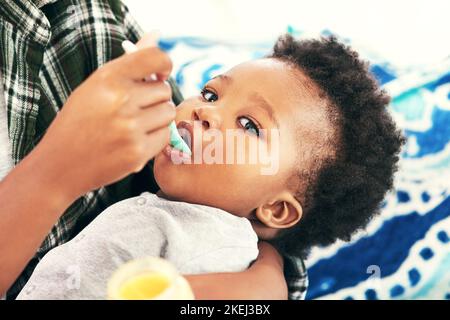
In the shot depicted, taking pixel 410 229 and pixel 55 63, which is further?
pixel 410 229

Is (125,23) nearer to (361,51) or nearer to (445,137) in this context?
(361,51)

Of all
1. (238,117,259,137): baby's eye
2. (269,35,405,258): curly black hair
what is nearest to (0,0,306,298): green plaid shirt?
(269,35,405,258): curly black hair

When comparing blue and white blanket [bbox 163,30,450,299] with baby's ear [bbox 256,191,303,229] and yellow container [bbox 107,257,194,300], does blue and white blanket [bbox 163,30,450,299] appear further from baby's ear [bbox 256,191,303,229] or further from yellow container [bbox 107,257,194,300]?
yellow container [bbox 107,257,194,300]

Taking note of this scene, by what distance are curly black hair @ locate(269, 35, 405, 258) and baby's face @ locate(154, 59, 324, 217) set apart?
0.15 ft

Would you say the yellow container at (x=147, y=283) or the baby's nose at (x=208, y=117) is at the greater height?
the baby's nose at (x=208, y=117)

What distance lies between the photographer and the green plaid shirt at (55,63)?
35.7 inches

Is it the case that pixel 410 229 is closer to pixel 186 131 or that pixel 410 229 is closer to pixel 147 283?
pixel 186 131

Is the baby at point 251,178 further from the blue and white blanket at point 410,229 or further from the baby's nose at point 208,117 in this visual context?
the blue and white blanket at point 410,229

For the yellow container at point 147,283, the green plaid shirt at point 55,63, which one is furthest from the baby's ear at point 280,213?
the yellow container at point 147,283

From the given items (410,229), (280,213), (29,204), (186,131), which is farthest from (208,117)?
(410,229)

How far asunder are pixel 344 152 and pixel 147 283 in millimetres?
489

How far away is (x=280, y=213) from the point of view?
Answer: 98cm

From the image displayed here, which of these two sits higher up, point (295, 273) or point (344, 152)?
point (344, 152)

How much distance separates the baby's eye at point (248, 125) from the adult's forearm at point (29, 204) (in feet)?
1.11
